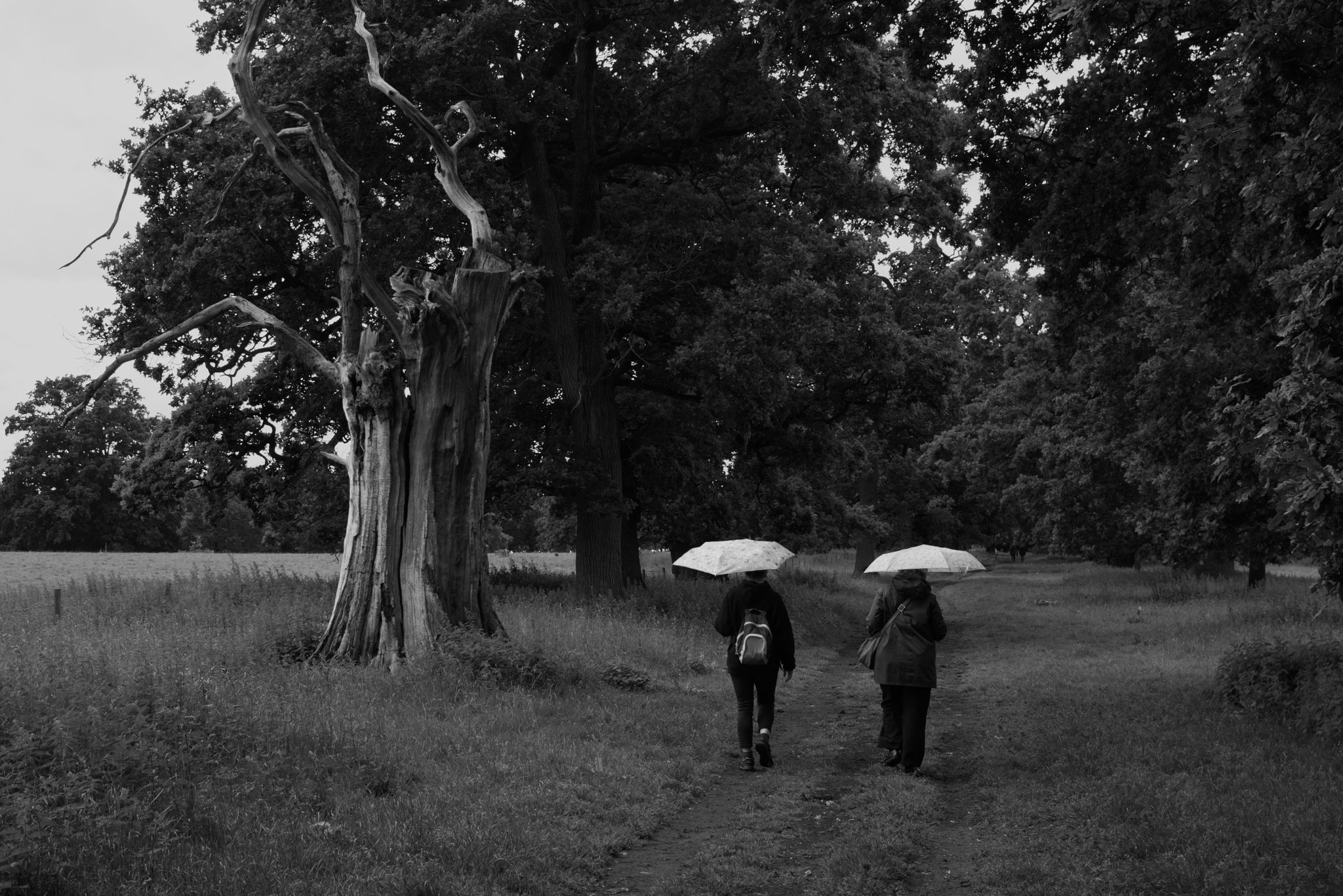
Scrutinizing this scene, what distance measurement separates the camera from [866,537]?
158ft

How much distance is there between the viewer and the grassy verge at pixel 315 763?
6.30 m

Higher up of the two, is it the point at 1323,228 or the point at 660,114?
the point at 660,114

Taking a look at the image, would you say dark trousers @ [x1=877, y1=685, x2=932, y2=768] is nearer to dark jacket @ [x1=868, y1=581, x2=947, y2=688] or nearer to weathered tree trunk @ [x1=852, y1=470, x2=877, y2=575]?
dark jacket @ [x1=868, y1=581, x2=947, y2=688]

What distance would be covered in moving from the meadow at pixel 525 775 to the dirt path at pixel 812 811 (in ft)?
0.21

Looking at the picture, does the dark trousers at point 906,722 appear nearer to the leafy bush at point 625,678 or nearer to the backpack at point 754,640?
the backpack at point 754,640

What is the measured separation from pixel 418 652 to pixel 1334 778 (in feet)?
30.5

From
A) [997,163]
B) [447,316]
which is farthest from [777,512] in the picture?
[447,316]

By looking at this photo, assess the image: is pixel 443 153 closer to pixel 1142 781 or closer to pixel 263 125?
pixel 263 125

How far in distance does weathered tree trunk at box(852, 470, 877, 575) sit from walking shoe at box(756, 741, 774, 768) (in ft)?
111

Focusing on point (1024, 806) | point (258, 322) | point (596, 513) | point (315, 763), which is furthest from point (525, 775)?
point (596, 513)

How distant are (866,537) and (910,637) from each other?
3813 centimetres

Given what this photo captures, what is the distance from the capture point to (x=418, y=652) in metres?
13.4

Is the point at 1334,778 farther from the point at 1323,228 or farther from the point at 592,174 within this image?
the point at 592,174

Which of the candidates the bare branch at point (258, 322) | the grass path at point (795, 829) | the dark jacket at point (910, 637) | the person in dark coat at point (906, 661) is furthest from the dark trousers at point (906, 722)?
the bare branch at point (258, 322)
